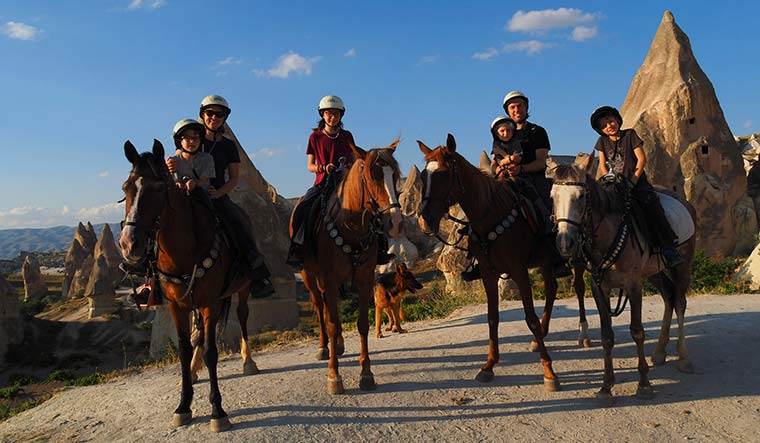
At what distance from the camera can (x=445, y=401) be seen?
5844mm

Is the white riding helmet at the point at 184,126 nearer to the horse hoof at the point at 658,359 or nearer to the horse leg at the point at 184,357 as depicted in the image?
the horse leg at the point at 184,357

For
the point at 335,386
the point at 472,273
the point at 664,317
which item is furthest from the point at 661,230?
the point at 335,386

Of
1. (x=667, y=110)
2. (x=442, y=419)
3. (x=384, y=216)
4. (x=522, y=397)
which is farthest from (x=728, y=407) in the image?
(x=667, y=110)

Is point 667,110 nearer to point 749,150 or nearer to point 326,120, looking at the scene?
point 749,150

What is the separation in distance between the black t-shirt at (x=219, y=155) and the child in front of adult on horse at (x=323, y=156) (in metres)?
1.02

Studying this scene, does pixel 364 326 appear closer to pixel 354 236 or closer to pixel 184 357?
pixel 354 236

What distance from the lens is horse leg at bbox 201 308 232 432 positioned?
5154 mm

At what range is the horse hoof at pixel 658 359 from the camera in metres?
6.82

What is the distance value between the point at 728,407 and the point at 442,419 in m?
2.90

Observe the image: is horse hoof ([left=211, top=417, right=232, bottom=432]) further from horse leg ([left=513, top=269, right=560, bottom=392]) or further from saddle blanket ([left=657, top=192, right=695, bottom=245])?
saddle blanket ([left=657, top=192, right=695, bottom=245])

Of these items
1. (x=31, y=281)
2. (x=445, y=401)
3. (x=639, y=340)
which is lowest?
(x=445, y=401)

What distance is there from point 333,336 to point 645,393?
3430mm

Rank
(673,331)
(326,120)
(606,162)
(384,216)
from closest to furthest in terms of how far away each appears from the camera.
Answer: (384,216)
(606,162)
(326,120)
(673,331)

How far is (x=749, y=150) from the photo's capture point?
33.4 m
